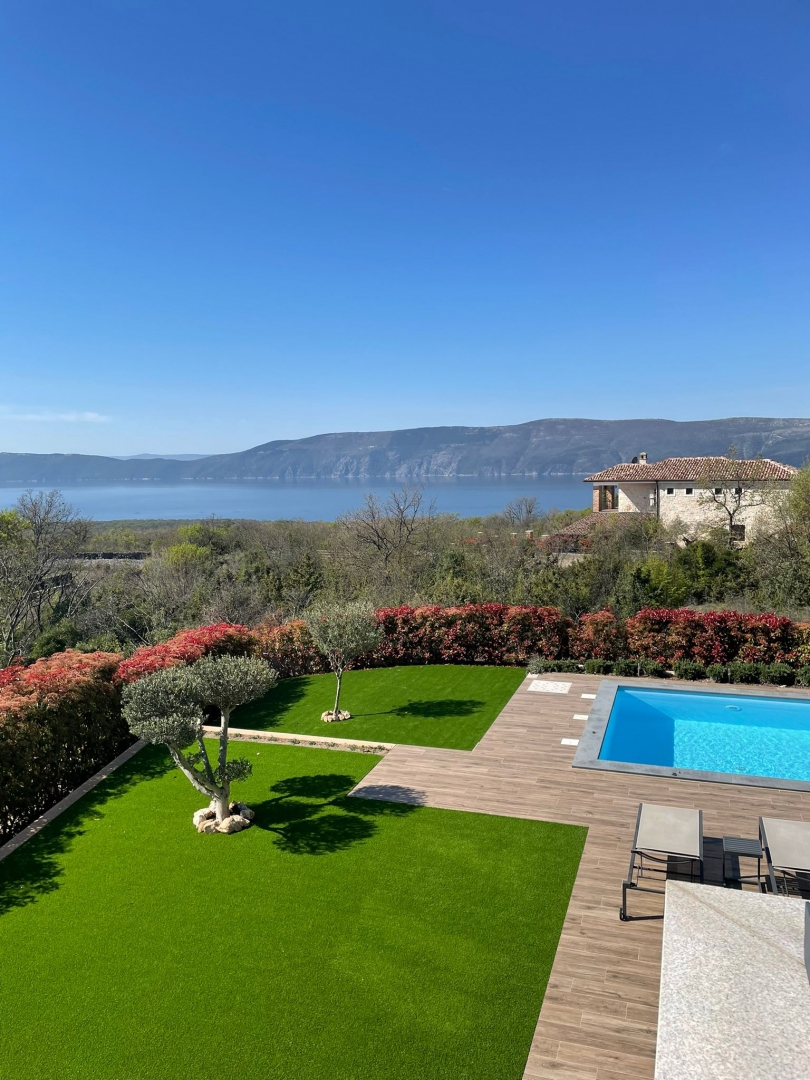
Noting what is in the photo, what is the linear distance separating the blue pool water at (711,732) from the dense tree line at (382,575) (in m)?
6.70

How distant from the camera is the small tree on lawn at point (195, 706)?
27.0 feet

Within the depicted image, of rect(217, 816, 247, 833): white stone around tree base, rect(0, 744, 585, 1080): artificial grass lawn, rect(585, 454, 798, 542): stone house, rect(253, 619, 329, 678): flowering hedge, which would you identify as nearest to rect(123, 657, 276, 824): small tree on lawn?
rect(217, 816, 247, 833): white stone around tree base

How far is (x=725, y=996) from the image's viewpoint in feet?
14.4

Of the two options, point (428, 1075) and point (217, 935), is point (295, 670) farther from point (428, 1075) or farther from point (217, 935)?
point (428, 1075)

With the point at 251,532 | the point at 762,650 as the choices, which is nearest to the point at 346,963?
the point at 762,650

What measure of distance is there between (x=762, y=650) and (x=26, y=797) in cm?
1476

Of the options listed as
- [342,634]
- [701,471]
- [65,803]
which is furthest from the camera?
[701,471]

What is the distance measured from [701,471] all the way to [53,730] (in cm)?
3608

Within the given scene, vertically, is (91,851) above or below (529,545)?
below

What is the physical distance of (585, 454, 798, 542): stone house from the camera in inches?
1350

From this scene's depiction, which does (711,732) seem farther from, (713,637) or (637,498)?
(637,498)

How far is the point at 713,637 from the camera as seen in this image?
1562 centimetres

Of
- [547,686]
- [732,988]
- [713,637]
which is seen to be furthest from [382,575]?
[732,988]

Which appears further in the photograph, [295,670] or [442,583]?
[442,583]
